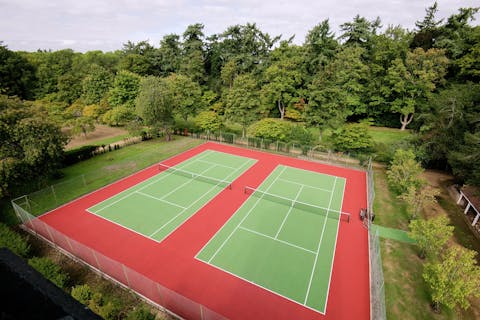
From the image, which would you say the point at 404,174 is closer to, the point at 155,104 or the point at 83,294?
the point at 83,294

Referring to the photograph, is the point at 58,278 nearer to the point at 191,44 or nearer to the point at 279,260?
the point at 279,260

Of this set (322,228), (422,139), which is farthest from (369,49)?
(322,228)

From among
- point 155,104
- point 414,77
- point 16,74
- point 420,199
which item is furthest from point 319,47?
point 16,74

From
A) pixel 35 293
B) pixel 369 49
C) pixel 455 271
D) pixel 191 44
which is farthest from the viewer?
pixel 191 44

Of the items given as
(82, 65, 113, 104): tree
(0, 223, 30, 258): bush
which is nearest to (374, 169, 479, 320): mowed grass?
(0, 223, 30, 258): bush

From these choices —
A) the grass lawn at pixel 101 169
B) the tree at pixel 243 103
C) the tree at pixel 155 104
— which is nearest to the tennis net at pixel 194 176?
Result: the grass lawn at pixel 101 169

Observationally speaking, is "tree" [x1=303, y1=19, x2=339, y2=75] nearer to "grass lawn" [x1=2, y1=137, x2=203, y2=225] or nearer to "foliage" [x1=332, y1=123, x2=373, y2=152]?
"foliage" [x1=332, y1=123, x2=373, y2=152]

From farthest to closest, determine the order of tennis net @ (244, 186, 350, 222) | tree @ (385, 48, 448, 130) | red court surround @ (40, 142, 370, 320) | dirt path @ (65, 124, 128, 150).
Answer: tree @ (385, 48, 448, 130), dirt path @ (65, 124, 128, 150), tennis net @ (244, 186, 350, 222), red court surround @ (40, 142, 370, 320)
